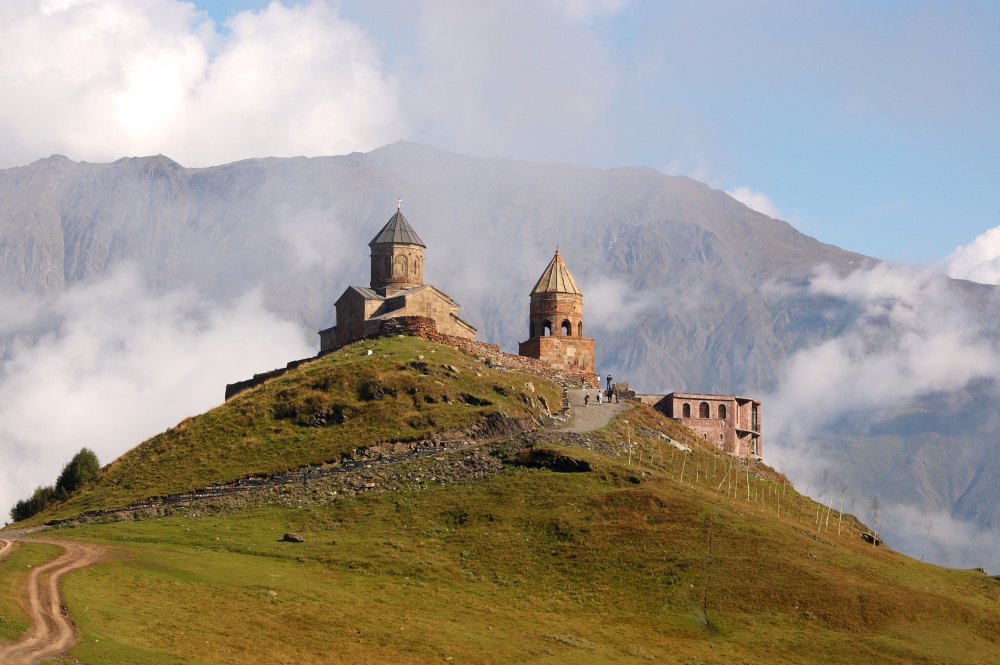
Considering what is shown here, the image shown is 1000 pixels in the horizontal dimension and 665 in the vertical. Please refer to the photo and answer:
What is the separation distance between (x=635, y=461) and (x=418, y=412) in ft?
38.6

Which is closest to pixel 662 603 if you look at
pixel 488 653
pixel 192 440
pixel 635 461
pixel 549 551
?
pixel 549 551

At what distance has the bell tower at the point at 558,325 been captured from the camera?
304 ft

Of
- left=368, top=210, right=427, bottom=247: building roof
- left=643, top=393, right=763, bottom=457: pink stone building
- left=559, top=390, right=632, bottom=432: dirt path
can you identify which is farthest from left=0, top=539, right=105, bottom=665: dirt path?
left=368, top=210, right=427, bottom=247: building roof

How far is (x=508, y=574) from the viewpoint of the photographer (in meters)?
53.2

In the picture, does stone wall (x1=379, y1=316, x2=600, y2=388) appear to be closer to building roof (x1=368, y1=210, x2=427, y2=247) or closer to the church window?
the church window

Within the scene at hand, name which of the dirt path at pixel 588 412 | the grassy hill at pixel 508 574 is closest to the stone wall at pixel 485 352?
the dirt path at pixel 588 412

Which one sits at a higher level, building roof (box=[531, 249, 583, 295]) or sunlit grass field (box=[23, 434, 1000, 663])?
building roof (box=[531, 249, 583, 295])

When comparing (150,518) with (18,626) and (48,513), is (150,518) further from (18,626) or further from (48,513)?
(18,626)

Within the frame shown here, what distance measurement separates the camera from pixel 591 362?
9269 cm

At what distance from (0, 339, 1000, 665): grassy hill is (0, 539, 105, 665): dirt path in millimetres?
545

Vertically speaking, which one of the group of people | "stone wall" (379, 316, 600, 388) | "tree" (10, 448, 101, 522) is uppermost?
"stone wall" (379, 316, 600, 388)

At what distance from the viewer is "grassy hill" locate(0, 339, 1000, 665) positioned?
4353 centimetres

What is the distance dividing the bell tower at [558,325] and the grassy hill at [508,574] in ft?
69.1

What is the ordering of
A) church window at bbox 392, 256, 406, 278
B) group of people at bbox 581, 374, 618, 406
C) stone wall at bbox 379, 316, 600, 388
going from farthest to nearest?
church window at bbox 392, 256, 406, 278 → stone wall at bbox 379, 316, 600, 388 → group of people at bbox 581, 374, 618, 406
